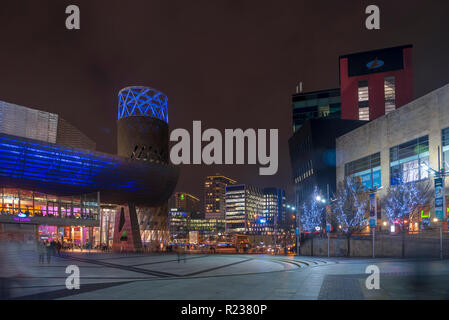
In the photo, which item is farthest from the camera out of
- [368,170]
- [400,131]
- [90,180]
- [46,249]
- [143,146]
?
[143,146]

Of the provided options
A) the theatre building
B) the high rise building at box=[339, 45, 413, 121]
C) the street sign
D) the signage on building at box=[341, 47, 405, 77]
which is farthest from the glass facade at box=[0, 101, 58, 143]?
the street sign

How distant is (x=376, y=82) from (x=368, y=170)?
163 feet

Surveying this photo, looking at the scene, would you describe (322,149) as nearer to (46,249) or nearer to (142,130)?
(142,130)

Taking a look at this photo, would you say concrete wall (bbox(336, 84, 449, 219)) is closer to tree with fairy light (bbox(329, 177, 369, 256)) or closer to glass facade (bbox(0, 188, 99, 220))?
tree with fairy light (bbox(329, 177, 369, 256))

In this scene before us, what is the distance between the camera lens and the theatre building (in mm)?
57969

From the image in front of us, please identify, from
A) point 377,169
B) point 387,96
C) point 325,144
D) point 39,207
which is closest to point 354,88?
point 387,96

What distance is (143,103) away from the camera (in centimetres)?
8262

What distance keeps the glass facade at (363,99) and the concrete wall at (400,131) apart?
34.2 meters

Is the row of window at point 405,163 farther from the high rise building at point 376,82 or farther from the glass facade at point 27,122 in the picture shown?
the glass facade at point 27,122

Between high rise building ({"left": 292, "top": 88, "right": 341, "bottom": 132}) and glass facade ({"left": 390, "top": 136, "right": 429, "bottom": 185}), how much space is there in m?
76.6

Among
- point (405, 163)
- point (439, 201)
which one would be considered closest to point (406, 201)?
point (405, 163)
